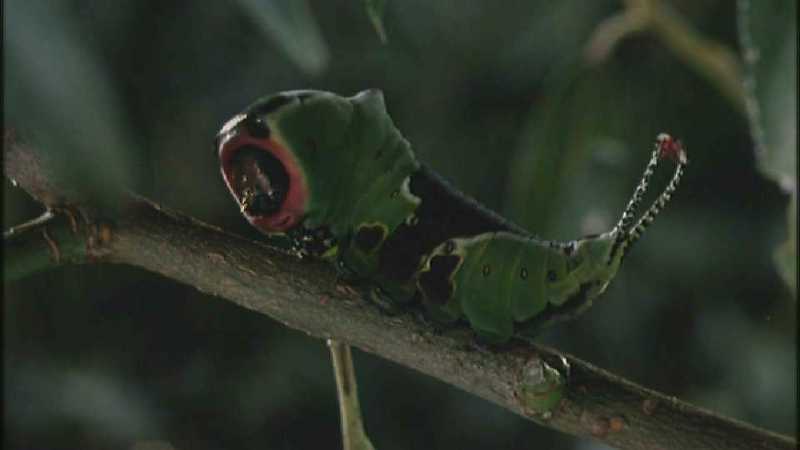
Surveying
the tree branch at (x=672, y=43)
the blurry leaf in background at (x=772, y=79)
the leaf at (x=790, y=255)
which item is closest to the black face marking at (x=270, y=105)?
the blurry leaf in background at (x=772, y=79)

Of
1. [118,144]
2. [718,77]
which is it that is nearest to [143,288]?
[718,77]

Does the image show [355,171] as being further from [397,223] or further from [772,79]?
[772,79]

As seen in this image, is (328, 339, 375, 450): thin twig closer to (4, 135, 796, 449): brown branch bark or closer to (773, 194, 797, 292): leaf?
(4, 135, 796, 449): brown branch bark

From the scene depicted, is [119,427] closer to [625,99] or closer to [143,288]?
[143,288]

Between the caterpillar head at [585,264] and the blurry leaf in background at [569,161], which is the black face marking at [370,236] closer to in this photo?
the caterpillar head at [585,264]

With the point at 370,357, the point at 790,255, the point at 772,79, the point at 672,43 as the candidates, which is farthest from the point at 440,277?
the point at 370,357

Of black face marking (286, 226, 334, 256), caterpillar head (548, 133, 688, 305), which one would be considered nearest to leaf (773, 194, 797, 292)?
caterpillar head (548, 133, 688, 305)

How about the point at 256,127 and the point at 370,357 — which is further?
the point at 370,357
